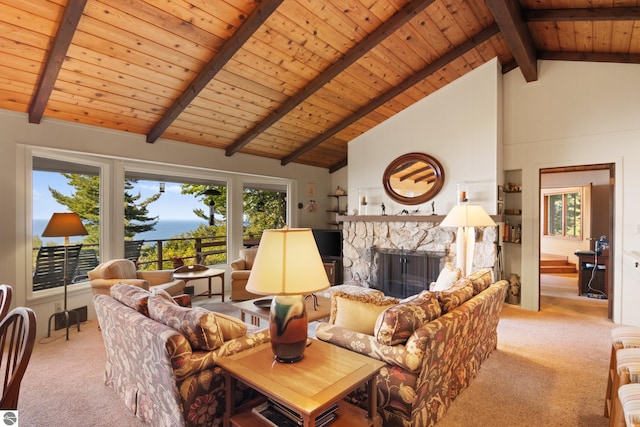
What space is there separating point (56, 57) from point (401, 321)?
3.56m

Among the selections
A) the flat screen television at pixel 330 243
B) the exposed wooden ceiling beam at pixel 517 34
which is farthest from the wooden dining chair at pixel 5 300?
the flat screen television at pixel 330 243

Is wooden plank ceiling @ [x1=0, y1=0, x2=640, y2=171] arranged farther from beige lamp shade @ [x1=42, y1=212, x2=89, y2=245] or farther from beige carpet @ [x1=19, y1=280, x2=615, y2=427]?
beige carpet @ [x1=19, y1=280, x2=615, y2=427]

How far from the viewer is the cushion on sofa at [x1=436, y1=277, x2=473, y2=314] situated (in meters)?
2.26

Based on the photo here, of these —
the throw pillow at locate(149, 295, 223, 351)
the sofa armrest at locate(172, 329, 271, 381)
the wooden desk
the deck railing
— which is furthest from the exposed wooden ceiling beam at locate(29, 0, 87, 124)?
the wooden desk

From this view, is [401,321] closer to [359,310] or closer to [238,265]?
[359,310]

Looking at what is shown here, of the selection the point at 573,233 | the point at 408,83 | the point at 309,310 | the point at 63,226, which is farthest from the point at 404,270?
the point at 573,233

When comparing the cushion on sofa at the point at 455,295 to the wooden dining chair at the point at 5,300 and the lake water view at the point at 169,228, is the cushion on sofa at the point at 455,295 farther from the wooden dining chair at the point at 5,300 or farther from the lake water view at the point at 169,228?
the lake water view at the point at 169,228

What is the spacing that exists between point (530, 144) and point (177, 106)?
15.9 ft

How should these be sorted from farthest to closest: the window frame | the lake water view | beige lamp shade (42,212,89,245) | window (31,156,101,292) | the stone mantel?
the window frame < the lake water view < the stone mantel < window (31,156,101,292) < beige lamp shade (42,212,89,245)

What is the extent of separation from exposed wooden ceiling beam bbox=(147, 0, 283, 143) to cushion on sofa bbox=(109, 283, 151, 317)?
233 centimetres

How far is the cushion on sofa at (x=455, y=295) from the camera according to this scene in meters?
2.26

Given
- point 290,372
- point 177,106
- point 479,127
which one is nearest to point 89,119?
point 177,106

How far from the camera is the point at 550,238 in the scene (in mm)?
8555

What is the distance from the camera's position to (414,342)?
1837 millimetres
